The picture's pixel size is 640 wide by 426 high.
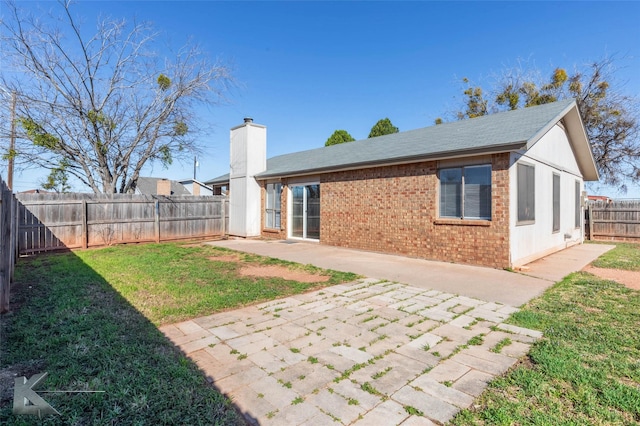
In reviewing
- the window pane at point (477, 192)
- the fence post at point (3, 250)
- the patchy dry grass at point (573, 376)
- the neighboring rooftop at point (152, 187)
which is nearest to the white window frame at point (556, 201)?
the window pane at point (477, 192)

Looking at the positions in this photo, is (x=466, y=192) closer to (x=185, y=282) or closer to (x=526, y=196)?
(x=526, y=196)

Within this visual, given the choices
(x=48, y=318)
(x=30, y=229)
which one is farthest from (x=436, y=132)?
(x=30, y=229)

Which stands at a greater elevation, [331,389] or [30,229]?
[30,229]

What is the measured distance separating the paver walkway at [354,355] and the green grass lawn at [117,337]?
0.91ft

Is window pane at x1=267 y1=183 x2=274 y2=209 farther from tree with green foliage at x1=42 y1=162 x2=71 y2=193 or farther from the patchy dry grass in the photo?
the patchy dry grass

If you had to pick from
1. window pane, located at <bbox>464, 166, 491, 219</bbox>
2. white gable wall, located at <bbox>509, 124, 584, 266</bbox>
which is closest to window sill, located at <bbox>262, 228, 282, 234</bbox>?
window pane, located at <bbox>464, 166, 491, 219</bbox>

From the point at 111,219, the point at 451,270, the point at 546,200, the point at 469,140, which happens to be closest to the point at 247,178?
the point at 111,219

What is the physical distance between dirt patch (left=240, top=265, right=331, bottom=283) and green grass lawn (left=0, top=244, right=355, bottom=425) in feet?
0.87

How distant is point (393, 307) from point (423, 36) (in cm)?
1303

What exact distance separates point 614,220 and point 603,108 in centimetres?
846

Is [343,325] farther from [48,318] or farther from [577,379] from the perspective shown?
[48,318]

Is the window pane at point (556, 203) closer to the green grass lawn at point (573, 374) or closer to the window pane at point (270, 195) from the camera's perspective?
the green grass lawn at point (573, 374)

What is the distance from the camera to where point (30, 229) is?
995 centimetres

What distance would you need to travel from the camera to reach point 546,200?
9602mm
